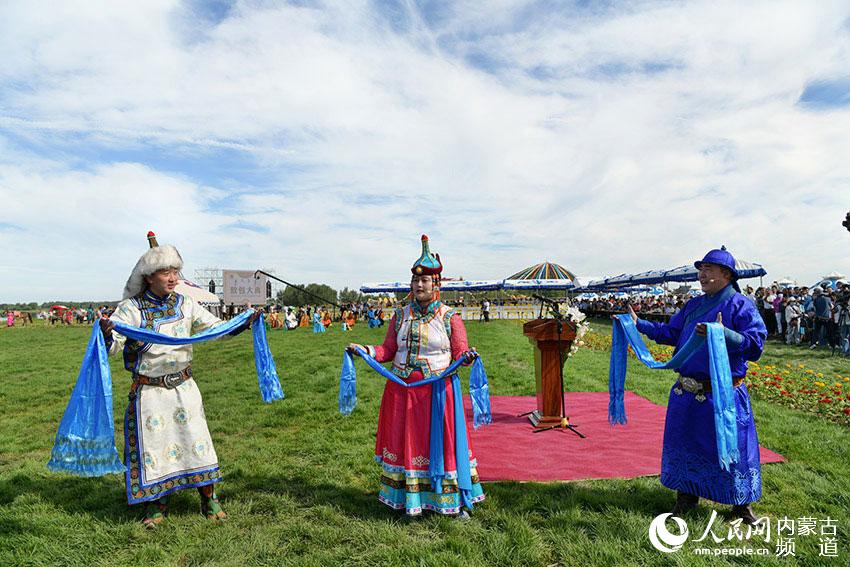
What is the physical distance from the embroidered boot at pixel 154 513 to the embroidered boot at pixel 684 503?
4289 millimetres

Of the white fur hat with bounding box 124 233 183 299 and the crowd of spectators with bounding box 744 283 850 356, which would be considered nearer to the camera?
the white fur hat with bounding box 124 233 183 299

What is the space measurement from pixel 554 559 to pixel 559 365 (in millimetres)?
3750

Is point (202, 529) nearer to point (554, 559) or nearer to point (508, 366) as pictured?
point (554, 559)

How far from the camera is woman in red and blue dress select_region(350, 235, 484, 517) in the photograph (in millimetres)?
4117

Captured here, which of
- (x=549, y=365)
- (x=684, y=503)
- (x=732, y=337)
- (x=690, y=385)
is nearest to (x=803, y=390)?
(x=549, y=365)

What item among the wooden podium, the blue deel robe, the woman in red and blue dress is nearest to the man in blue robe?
the blue deel robe

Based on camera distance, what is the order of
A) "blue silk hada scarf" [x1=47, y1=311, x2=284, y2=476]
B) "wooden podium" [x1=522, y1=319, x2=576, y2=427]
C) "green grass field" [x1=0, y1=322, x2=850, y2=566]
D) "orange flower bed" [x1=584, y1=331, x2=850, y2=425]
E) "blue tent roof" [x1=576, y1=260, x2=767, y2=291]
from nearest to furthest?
"green grass field" [x1=0, y1=322, x2=850, y2=566]
"blue silk hada scarf" [x1=47, y1=311, x2=284, y2=476]
"wooden podium" [x1=522, y1=319, x2=576, y2=427]
"orange flower bed" [x1=584, y1=331, x2=850, y2=425]
"blue tent roof" [x1=576, y1=260, x2=767, y2=291]

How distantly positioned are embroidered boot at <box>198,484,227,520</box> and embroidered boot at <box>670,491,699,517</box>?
3.83 m

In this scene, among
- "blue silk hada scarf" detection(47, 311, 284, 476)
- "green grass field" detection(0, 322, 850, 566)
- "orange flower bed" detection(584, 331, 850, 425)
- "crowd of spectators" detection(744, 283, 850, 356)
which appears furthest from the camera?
"crowd of spectators" detection(744, 283, 850, 356)

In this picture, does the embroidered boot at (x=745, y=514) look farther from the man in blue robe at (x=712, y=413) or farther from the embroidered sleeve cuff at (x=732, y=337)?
the embroidered sleeve cuff at (x=732, y=337)

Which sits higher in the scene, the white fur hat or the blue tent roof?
the blue tent roof

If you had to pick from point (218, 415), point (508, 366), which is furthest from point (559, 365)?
point (218, 415)

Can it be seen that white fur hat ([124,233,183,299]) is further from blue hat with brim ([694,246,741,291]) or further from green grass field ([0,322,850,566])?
blue hat with brim ([694,246,741,291])

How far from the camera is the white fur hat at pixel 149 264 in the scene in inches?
162
